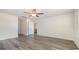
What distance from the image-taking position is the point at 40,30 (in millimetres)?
1188

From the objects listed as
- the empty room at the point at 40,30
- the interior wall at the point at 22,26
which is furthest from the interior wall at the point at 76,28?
the interior wall at the point at 22,26

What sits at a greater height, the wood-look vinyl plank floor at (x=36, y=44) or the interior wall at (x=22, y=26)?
the interior wall at (x=22, y=26)

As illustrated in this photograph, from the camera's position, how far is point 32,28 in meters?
1.18

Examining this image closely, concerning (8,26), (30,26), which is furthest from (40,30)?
(8,26)

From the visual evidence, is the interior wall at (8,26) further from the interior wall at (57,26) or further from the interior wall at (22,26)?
the interior wall at (57,26)

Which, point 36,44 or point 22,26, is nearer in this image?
point 36,44

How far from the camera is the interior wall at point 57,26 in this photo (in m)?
1.02

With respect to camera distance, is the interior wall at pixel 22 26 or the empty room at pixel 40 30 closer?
the empty room at pixel 40 30

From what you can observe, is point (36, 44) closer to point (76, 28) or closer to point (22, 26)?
point (22, 26)

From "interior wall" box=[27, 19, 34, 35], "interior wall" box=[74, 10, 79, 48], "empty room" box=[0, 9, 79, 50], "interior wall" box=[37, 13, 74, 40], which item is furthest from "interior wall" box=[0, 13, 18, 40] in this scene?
"interior wall" box=[74, 10, 79, 48]

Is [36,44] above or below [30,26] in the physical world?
below

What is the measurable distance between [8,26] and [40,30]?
1.54ft

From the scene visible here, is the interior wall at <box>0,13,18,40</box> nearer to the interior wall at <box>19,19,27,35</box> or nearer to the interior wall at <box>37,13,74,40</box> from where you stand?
the interior wall at <box>19,19,27,35</box>
